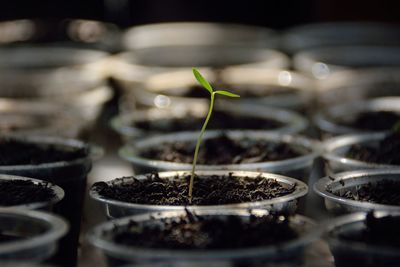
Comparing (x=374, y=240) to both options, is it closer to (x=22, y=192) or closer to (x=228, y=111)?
(x=22, y=192)

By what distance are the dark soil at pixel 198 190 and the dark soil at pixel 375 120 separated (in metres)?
1.11

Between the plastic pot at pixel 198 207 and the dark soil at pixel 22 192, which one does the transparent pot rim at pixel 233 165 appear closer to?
the plastic pot at pixel 198 207

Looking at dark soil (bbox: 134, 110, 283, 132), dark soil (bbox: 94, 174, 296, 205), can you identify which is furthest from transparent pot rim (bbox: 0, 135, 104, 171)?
dark soil (bbox: 134, 110, 283, 132)

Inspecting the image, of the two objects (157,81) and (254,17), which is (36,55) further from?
(254,17)

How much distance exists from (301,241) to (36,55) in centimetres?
366

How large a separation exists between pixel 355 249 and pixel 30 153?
135cm

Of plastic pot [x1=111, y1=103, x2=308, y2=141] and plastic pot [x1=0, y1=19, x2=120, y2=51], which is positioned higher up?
plastic pot [x1=0, y1=19, x2=120, y2=51]

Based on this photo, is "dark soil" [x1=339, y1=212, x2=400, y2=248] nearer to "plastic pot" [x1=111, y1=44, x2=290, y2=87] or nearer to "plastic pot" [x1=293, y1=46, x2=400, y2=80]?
"plastic pot" [x1=111, y1=44, x2=290, y2=87]

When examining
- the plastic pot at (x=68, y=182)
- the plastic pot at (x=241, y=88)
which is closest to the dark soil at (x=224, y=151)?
the plastic pot at (x=68, y=182)

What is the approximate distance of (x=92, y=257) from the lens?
99.0 inches

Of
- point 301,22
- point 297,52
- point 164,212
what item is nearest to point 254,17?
point 301,22

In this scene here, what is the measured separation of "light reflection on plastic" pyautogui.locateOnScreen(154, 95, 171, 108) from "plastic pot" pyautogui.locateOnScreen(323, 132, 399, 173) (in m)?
1.04

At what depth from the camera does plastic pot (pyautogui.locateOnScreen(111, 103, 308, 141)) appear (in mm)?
3358

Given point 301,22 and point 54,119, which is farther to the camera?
point 301,22
